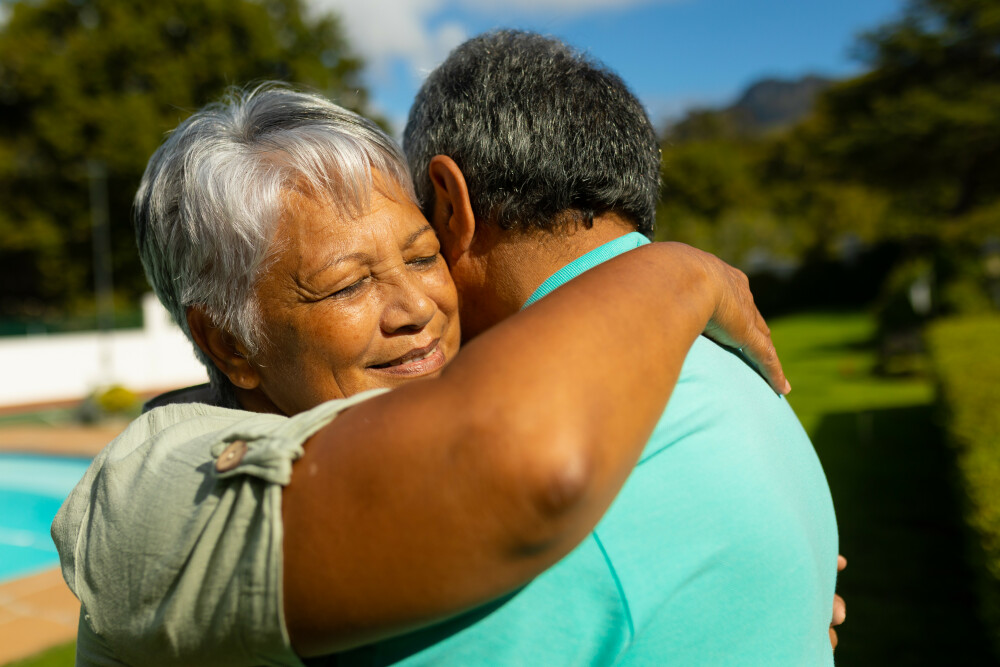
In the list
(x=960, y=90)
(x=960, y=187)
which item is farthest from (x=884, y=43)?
(x=960, y=187)

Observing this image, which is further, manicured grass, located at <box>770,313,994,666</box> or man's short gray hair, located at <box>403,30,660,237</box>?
manicured grass, located at <box>770,313,994,666</box>

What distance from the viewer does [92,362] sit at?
21.4 meters

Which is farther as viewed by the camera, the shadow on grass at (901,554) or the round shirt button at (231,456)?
the shadow on grass at (901,554)

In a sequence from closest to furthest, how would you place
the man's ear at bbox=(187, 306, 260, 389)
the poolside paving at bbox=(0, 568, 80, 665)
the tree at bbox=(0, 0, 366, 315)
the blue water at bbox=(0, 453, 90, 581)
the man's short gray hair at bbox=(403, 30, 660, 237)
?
the man's short gray hair at bbox=(403, 30, 660, 237) < the man's ear at bbox=(187, 306, 260, 389) < the poolside paving at bbox=(0, 568, 80, 665) < the blue water at bbox=(0, 453, 90, 581) < the tree at bbox=(0, 0, 366, 315)

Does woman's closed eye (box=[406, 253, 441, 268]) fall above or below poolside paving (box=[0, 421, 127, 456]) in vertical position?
above

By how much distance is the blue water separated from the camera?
1073 cm

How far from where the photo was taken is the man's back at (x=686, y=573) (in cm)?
115

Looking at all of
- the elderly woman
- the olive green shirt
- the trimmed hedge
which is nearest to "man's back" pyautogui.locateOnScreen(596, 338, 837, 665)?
the elderly woman

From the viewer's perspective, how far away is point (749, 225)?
4231cm

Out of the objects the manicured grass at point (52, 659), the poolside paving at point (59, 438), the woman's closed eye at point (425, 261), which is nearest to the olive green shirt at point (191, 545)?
the woman's closed eye at point (425, 261)

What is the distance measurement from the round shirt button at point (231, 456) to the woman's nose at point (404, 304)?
2.25 feet

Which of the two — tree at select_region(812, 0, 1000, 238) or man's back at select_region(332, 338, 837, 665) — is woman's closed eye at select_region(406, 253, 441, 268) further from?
tree at select_region(812, 0, 1000, 238)

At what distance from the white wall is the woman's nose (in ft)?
64.2

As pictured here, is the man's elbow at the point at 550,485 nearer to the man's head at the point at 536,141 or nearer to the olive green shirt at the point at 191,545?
the olive green shirt at the point at 191,545
